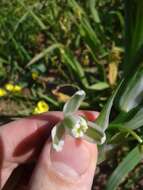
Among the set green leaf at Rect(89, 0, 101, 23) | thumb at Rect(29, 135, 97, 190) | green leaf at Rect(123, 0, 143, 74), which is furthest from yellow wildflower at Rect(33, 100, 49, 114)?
thumb at Rect(29, 135, 97, 190)

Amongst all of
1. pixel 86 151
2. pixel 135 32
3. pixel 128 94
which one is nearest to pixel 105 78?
pixel 135 32

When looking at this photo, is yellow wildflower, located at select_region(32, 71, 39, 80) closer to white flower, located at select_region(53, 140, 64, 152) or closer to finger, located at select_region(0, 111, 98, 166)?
finger, located at select_region(0, 111, 98, 166)

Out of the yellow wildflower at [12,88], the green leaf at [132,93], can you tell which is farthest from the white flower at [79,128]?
the yellow wildflower at [12,88]

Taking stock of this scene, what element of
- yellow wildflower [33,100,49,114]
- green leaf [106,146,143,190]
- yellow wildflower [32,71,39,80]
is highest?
green leaf [106,146,143,190]

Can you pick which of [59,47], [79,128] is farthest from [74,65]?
[79,128]

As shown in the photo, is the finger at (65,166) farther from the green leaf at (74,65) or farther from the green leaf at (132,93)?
the green leaf at (74,65)

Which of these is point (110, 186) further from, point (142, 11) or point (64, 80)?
point (64, 80)
